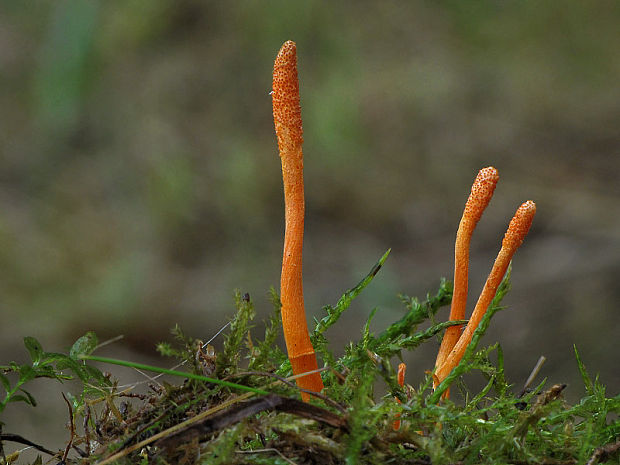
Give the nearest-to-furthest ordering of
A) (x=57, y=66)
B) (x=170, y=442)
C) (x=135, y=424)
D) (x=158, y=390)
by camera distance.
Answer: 1. (x=170, y=442)
2. (x=135, y=424)
3. (x=158, y=390)
4. (x=57, y=66)

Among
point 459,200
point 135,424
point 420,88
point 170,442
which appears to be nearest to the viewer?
point 170,442

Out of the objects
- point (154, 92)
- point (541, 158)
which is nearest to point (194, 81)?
point (154, 92)

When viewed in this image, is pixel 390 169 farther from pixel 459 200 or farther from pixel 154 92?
pixel 154 92

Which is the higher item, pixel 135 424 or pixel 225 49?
pixel 225 49

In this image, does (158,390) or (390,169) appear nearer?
(158,390)

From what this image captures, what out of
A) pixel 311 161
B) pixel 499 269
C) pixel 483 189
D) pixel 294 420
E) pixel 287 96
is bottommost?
pixel 294 420

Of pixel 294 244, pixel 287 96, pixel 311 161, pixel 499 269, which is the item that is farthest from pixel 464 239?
pixel 311 161

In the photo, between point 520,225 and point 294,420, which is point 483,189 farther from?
point 294,420

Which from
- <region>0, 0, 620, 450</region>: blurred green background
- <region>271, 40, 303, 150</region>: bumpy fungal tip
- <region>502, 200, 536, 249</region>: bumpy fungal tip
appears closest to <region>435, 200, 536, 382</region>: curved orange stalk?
<region>502, 200, 536, 249</region>: bumpy fungal tip
